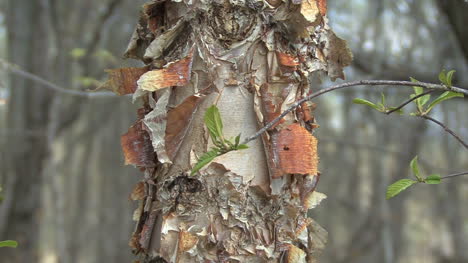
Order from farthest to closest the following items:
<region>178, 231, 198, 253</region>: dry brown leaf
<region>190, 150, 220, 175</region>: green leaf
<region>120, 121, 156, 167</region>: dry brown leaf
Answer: <region>120, 121, 156, 167</region>: dry brown leaf
<region>178, 231, 198, 253</region>: dry brown leaf
<region>190, 150, 220, 175</region>: green leaf

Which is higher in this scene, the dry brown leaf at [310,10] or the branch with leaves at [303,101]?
the dry brown leaf at [310,10]

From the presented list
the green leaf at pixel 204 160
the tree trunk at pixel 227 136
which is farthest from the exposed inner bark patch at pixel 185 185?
the green leaf at pixel 204 160

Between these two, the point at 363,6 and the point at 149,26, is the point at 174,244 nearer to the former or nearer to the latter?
the point at 149,26

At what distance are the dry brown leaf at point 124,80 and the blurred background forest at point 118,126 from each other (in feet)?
1.43

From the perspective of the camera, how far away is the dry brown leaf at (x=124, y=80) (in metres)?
1.48

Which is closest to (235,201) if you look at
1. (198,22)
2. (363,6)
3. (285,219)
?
(285,219)

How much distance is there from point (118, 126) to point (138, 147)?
517 inches

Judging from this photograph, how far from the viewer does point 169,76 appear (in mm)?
1343

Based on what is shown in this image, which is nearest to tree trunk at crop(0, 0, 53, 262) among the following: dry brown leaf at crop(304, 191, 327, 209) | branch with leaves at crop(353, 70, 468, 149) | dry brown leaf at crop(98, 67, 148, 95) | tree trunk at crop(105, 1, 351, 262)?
dry brown leaf at crop(98, 67, 148, 95)

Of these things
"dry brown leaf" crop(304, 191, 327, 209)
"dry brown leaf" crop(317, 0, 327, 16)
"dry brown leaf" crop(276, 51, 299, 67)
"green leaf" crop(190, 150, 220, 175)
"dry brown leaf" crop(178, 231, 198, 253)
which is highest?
"dry brown leaf" crop(317, 0, 327, 16)

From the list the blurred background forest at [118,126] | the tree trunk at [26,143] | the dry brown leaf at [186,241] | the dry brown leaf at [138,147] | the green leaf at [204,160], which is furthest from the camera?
the tree trunk at [26,143]

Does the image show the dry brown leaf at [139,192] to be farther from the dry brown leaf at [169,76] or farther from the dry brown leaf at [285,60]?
the dry brown leaf at [285,60]

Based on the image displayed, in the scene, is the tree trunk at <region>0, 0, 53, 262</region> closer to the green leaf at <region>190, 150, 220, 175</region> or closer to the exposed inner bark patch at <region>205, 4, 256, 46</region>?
the exposed inner bark patch at <region>205, 4, 256, 46</region>

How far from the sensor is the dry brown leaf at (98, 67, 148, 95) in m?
1.48
